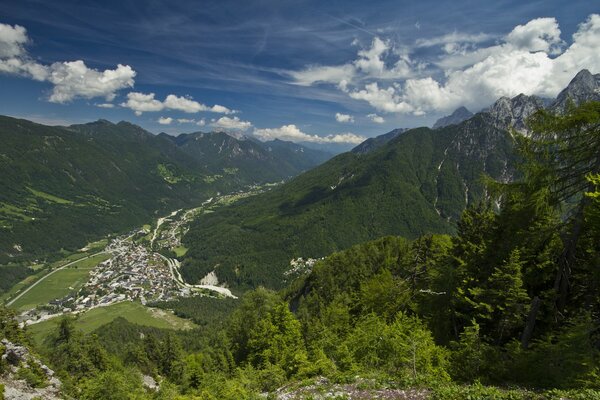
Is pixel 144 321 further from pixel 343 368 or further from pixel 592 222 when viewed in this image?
pixel 592 222

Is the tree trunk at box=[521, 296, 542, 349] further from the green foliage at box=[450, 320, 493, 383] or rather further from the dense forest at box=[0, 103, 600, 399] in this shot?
the green foliage at box=[450, 320, 493, 383]

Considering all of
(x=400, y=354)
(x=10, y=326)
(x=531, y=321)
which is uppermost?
(x=531, y=321)

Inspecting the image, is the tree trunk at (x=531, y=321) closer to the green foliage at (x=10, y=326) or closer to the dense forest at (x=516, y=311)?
the dense forest at (x=516, y=311)

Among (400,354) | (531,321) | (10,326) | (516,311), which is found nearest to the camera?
(531,321)

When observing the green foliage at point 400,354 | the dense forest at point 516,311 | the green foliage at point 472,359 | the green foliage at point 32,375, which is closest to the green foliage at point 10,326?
the green foliage at point 32,375

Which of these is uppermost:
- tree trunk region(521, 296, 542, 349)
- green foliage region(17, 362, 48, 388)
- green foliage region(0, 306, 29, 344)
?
tree trunk region(521, 296, 542, 349)

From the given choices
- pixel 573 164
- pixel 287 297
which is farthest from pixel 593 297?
pixel 287 297

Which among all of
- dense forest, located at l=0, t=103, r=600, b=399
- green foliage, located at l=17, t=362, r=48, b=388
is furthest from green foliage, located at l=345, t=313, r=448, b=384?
green foliage, located at l=17, t=362, r=48, b=388

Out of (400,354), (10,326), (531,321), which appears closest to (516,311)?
(531,321)

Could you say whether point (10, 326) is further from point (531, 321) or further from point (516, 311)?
point (531, 321)

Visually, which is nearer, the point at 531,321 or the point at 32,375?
the point at 531,321

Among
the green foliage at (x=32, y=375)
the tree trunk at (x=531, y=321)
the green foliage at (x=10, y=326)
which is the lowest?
the green foliage at (x=32, y=375)
